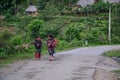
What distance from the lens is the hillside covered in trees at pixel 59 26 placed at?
32.2m

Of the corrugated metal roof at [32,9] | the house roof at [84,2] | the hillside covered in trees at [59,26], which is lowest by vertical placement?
the hillside covered in trees at [59,26]

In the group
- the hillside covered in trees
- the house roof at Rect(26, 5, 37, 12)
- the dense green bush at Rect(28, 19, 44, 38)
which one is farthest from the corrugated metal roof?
the dense green bush at Rect(28, 19, 44, 38)

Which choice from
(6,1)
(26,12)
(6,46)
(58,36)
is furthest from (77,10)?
(6,1)

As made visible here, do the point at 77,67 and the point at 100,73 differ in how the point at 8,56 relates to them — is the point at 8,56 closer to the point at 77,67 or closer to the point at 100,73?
the point at 77,67

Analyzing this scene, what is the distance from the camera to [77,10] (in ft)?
238

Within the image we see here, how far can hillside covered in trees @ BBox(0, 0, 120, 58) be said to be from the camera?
1267 inches

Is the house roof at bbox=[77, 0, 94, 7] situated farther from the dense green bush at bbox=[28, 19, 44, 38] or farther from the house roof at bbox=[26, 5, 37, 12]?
the dense green bush at bbox=[28, 19, 44, 38]

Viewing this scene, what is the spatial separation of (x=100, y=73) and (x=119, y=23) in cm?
2438

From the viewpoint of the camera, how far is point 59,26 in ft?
180

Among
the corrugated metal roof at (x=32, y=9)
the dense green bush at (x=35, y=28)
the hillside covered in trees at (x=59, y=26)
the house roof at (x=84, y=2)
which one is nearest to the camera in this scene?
the hillside covered in trees at (x=59, y=26)

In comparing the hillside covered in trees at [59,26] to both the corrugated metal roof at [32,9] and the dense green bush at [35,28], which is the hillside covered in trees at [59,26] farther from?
the corrugated metal roof at [32,9]

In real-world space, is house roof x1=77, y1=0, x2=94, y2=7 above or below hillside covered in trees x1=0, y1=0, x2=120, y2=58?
above

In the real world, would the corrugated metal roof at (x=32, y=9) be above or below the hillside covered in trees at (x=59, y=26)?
above

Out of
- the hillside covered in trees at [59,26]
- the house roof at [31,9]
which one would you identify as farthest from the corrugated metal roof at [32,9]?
the hillside covered in trees at [59,26]
